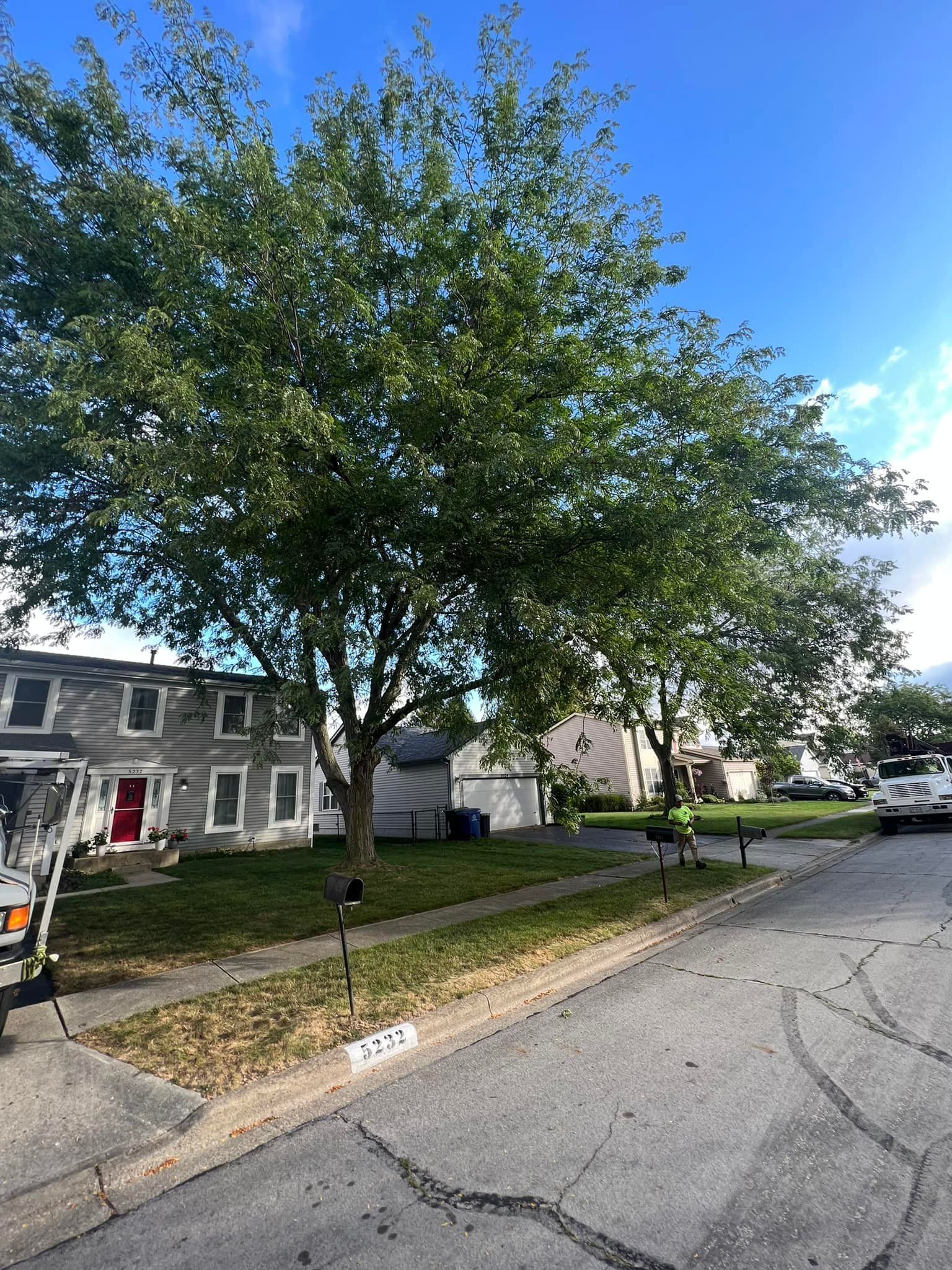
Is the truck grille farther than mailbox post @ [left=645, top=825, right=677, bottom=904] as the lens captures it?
Yes

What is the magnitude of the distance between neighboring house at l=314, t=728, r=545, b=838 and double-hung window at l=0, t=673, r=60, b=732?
379 inches

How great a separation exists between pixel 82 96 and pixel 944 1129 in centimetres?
1592

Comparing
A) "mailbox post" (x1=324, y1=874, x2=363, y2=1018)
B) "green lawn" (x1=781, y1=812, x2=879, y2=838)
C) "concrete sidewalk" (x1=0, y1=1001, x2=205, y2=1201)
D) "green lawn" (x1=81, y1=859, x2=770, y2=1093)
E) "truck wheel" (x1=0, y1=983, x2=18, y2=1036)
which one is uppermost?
"mailbox post" (x1=324, y1=874, x2=363, y2=1018)

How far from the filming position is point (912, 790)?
715 inches

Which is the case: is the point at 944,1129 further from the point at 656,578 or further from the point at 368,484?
the point at 368,484

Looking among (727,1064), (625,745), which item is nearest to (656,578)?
(727,1064)

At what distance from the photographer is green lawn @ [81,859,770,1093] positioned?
4.22 m

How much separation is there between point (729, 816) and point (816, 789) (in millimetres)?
20175

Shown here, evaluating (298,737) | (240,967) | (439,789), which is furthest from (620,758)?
(240,967)

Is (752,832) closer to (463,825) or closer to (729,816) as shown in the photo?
(463,825)

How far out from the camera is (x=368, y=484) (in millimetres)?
9078

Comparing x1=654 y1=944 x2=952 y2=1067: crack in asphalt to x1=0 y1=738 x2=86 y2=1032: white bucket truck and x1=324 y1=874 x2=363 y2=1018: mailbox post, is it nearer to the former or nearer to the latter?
x1=324 y1=874 x2=363 y2=1018: mailbox post

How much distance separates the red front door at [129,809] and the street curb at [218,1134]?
1408 cm

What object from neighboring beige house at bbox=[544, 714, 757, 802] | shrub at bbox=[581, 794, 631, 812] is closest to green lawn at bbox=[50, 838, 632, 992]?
shrub at bbox=[581, 794, 631, 812]
